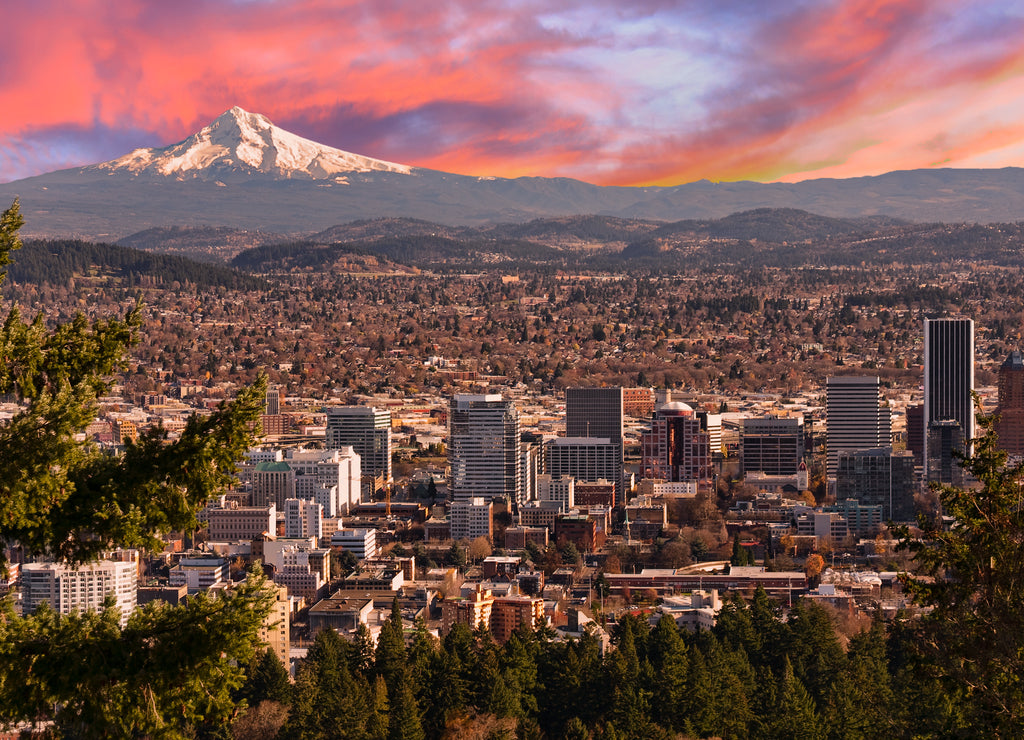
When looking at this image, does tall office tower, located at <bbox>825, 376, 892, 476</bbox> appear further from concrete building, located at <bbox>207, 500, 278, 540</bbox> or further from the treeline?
the treeline

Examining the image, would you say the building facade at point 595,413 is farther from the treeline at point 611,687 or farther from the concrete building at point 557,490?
the treeline at point 611,687

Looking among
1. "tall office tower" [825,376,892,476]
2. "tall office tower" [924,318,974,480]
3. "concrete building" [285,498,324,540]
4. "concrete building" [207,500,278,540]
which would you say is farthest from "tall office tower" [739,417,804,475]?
"concrete building" [207,500,278,540]

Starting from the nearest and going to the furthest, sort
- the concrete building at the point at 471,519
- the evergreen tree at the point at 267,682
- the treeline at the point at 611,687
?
the treeline at the point at 611,687, the evergreen tree at the point at 267,682, the concrete building at the point at 471,519

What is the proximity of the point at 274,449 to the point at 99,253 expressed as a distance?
210ft

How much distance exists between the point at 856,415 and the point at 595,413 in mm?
10907

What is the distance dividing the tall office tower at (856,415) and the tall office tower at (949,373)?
6.28 feet

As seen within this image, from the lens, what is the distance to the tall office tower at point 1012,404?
193ft

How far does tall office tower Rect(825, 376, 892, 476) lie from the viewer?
6072cm

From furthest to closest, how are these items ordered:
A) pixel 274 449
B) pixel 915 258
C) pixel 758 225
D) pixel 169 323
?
pixel 758 225
pixel 915 258
pixel 169 323
pixel 274 449

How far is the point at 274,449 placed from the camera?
56.6 meters

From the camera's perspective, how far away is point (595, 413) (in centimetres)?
6397

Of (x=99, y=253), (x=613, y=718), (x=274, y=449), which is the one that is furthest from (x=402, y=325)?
(x=613, y=718)

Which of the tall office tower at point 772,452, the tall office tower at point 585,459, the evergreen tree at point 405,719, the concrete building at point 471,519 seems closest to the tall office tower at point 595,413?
the tall office tower at point 585,459

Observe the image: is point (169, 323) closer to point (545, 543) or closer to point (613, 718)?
point (545, 543)
